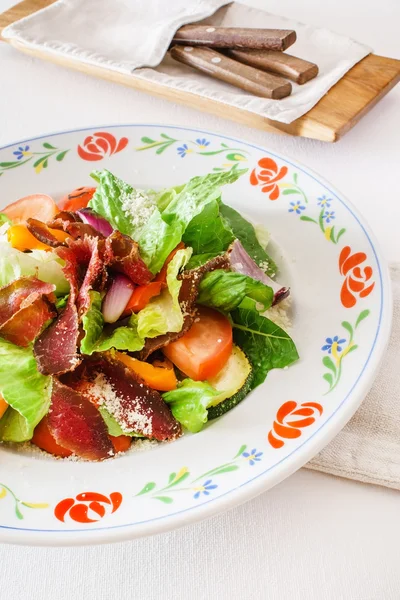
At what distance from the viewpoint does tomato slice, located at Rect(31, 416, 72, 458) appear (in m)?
1.74

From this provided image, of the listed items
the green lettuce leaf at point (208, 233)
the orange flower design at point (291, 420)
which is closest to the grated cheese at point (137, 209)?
the green lettuce leaf at point (208, 233)

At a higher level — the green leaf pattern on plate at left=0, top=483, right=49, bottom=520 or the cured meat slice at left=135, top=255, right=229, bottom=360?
the cured meat slice at left=135, top=255, right=229, bottom=360

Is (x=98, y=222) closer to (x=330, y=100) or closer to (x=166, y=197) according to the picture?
(x=166, y=197)

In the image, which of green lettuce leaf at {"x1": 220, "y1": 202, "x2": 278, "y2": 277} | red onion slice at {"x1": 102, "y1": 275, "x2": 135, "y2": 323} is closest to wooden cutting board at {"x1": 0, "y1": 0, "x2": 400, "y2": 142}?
green lettuce leaf at {"x1": 220, "y1": 202, "x2": 278, "y2": 277}

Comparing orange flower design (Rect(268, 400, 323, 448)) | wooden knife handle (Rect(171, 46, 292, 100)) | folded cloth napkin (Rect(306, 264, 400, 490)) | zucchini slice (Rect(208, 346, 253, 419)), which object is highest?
wooden knife handle (Rect(171, 46, 292, 100))

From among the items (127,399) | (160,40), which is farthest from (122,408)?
(160,40)

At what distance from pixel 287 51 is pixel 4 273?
6.20 ft

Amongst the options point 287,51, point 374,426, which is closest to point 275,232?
point 374,426

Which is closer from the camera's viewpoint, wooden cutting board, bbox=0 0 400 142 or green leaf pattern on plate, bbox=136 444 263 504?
green leaf pattern on plate, bbox=136 444 263 504

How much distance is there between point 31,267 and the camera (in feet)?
6.27

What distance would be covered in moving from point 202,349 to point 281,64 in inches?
62.3

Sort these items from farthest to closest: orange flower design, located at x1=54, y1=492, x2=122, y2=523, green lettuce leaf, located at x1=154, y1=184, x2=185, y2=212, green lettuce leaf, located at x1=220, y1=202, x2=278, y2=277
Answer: green lettuce leaf, located at x1=154, y1=184, x2=185, y2=212
green lettuce leaf, located at x1=220, y1=202, x2=278, y2=277
orange flower design, located at x1=54, y1=492, x2=122, y2=523

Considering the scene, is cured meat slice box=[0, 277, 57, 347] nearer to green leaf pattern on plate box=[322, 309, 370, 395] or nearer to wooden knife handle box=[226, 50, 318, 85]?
green leaf pattern on plate box=[322, 309, 370, 395]

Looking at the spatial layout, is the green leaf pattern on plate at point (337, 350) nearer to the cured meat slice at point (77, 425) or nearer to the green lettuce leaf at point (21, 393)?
the cured meat slice at point (77, 425)
